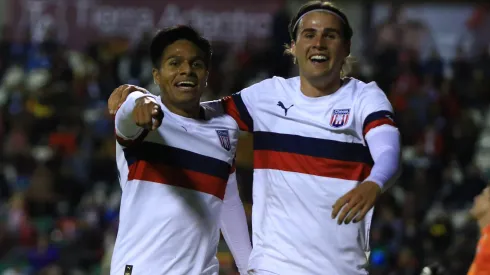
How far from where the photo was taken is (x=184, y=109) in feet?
15.5

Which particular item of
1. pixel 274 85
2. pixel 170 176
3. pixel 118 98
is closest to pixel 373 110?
pixel 274 85

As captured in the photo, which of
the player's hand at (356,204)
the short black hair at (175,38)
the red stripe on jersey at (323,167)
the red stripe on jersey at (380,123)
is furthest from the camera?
the short black hair at (175,38)

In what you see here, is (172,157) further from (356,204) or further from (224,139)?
(356,204)

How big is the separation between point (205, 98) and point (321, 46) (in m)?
8.07

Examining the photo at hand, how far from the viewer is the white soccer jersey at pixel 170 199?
4.49 meters

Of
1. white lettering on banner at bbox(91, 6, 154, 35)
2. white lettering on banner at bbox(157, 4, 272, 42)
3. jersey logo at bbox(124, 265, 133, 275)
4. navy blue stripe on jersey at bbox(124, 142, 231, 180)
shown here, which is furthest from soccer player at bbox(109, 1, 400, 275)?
white lettering on banner at bbox(91, 6, 154, 35)

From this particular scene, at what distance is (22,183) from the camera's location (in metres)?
12.8

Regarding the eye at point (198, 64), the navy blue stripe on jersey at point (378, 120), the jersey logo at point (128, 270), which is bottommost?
the jersey logo at point (128, 270)

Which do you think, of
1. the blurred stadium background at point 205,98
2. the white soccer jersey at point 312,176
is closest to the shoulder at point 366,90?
the white soccer jersey at point 312,176

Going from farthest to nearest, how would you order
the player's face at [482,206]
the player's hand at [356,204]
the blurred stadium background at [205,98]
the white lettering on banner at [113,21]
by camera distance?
the white lettering on banner at [113,21]
the blurred stadium background at [205,98]
the player's face at [482,206]
the player's hand at [356,204]

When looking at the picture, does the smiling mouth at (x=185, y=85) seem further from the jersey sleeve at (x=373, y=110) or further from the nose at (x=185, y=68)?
the jersey sleeve at (x=373, y=110)

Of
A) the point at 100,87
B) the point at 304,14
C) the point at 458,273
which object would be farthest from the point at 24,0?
the point at 304,14

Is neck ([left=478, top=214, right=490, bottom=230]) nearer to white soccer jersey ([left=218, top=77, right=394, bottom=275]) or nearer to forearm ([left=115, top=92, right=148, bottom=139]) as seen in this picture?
white soccer jersey ([left=218, top=77, right=394, bottom=275])

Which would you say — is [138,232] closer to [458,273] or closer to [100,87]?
[458,273]
